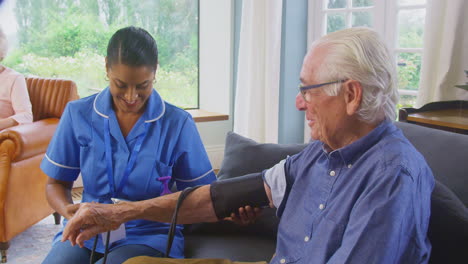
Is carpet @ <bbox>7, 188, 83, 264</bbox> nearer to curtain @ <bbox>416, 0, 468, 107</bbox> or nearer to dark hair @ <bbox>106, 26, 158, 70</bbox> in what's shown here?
dark hair @ <bbox>106, 26, 158, 70</bbox>

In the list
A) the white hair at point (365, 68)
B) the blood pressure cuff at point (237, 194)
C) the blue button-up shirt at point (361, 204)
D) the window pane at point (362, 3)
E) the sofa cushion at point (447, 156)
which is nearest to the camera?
the blue button-up shirt at point (361, 204)

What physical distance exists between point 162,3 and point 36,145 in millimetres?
2173

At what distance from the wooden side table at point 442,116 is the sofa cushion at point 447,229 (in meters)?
0.91

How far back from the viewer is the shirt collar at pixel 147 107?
5.18 feet

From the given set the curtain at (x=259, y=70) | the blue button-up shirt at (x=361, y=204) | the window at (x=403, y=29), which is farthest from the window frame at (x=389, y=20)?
the blue button-up shirt at (x=361, y=204)

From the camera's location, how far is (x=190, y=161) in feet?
5.28

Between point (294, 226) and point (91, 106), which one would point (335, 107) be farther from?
point (91, 106)

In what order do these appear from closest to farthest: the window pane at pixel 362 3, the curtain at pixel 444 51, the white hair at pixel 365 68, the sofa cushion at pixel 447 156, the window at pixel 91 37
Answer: the white hair at pixel 365 68 → the sofa cushion at pixel 447 156 → the curtain at pixel 444 51 → the window pane at pixel 362 3 → the window at pixel 91 37

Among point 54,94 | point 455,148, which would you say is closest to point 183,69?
point 54,94

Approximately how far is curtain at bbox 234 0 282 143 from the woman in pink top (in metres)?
1.69

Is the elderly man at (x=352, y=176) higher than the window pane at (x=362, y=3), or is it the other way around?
the window pane at (x=362, y=3)

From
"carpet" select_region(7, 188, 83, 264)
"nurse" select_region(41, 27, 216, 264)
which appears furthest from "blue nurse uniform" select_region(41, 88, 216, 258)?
"carpet" select_region(7, 188, 83, 264)

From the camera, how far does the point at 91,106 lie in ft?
5.30

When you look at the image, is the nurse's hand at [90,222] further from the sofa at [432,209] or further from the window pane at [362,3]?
the window pane at [362,3]
